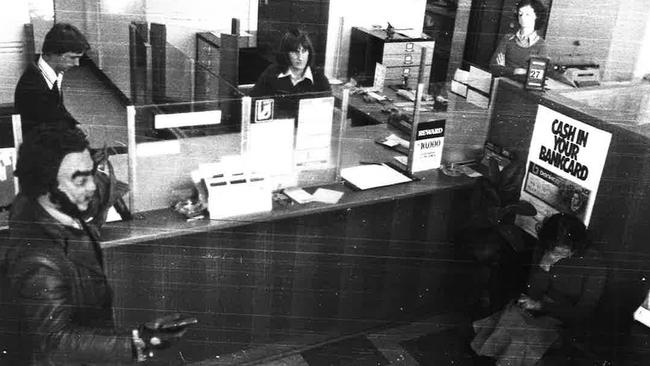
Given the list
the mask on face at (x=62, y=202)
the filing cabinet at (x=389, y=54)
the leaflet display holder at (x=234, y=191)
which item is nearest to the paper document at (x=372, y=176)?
the leaflet display holder at (x=234, y=191)

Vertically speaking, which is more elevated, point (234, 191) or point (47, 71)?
point (47, 71)

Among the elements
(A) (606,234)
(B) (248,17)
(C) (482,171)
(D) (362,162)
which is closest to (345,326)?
(D) (362,162)

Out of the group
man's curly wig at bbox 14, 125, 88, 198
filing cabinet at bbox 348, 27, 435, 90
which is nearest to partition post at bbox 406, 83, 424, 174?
man's curly wig at bbox 14, 125, 88, 198

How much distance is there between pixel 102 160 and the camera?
173cm

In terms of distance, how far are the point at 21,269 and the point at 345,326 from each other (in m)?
1.21

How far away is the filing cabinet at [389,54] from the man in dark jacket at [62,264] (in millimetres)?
2779

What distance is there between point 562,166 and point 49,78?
Answer: 64.8 inches

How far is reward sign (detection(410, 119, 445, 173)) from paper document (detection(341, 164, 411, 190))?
0.07m

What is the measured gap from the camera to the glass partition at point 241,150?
1.86 meters

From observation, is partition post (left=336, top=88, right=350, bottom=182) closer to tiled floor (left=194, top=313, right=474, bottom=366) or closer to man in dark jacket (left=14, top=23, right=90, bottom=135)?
tiled floor (left=194, top=313, right=474, bottom=366)

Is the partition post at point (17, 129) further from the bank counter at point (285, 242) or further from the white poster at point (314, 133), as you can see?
the white poster at point (314, 133)

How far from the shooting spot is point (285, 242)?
211 centimetres

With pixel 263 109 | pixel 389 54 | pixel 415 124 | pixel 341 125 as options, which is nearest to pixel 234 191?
pixel 263 109

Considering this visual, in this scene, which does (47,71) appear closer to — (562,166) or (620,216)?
(562,166)
